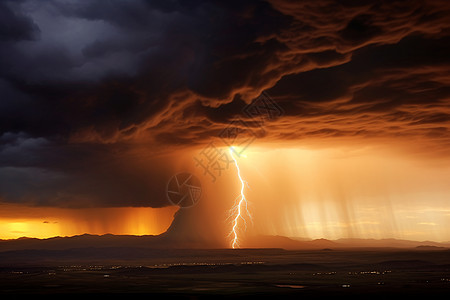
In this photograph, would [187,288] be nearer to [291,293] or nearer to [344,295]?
[291,293]

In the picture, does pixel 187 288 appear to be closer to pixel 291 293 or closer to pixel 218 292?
pixel 218 292

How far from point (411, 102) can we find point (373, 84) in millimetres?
8423

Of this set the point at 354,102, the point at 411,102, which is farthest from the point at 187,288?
the point at 411,102

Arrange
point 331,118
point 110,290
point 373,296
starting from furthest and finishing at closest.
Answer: point 331,118 → point 110,290 → point 373,296

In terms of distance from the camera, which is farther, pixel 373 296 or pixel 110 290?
pixel 110 290

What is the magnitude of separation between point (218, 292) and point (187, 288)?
412 centimetres

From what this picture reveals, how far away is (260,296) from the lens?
2861cm

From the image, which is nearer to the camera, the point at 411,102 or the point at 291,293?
the point at 291,293

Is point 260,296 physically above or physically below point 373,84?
below

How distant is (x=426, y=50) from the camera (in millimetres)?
44594

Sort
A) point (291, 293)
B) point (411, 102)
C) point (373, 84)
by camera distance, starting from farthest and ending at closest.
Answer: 1. point (411, 102)
2. point (373, 84)
3. point (291, 293)

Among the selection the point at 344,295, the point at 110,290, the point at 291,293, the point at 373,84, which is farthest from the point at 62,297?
the point at 373,84

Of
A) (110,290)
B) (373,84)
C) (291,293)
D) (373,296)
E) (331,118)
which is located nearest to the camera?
(373,296)

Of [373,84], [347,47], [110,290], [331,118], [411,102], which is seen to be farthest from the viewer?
[331,118]
